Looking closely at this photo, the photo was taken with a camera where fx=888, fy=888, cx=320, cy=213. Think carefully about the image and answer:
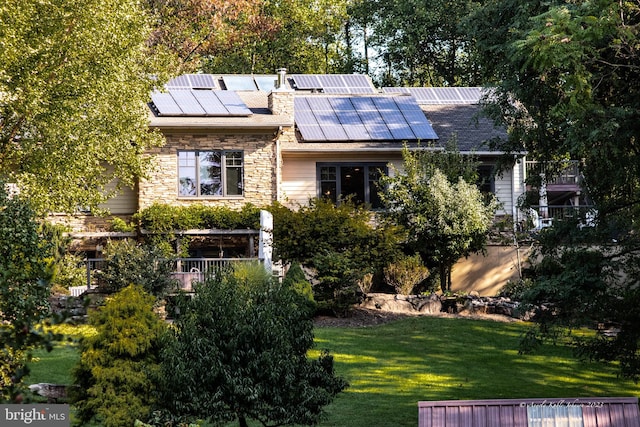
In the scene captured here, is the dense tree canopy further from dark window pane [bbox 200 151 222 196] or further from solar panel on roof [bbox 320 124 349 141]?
dark window pane [bbox 200 151 222 196]

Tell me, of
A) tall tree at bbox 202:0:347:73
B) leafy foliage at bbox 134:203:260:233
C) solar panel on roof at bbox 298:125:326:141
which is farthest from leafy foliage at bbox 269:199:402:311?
tall tree at bbox 202:0:347:73

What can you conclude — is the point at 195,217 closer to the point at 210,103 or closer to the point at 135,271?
the point at 210,103

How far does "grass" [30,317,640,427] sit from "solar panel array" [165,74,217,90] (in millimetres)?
13223

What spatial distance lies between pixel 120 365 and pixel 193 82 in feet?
67.3

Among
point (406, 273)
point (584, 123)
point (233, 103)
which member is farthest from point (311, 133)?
point (584, 123)

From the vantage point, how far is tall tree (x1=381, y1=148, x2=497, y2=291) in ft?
73.5

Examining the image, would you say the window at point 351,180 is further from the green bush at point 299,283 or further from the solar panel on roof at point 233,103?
the green bush at point 299,283

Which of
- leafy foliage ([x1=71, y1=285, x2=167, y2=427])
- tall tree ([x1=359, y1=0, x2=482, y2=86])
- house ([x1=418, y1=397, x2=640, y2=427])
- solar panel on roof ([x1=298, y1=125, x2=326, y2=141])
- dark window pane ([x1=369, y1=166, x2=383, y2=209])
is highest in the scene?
tall tree ([x1=359, y1=0, x2=482, y2=86])

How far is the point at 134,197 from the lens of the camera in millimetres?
25828

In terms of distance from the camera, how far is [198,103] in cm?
2631

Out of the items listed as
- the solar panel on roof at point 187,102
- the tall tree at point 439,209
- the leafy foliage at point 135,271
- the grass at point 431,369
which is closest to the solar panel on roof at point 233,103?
the solar panel on roof at point 187,102

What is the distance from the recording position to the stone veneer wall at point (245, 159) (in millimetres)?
25281

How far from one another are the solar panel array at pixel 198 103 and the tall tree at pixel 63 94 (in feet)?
15.7

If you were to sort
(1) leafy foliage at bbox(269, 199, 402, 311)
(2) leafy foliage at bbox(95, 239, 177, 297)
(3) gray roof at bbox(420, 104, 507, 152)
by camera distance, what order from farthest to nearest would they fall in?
(3) gray roof at bbox(420, 104, 507, 152) < (1) leafy foliage at bbox(269, 199, 402, 311) < (2) leafy foliage at bbox(95, 239, 177, 297)
